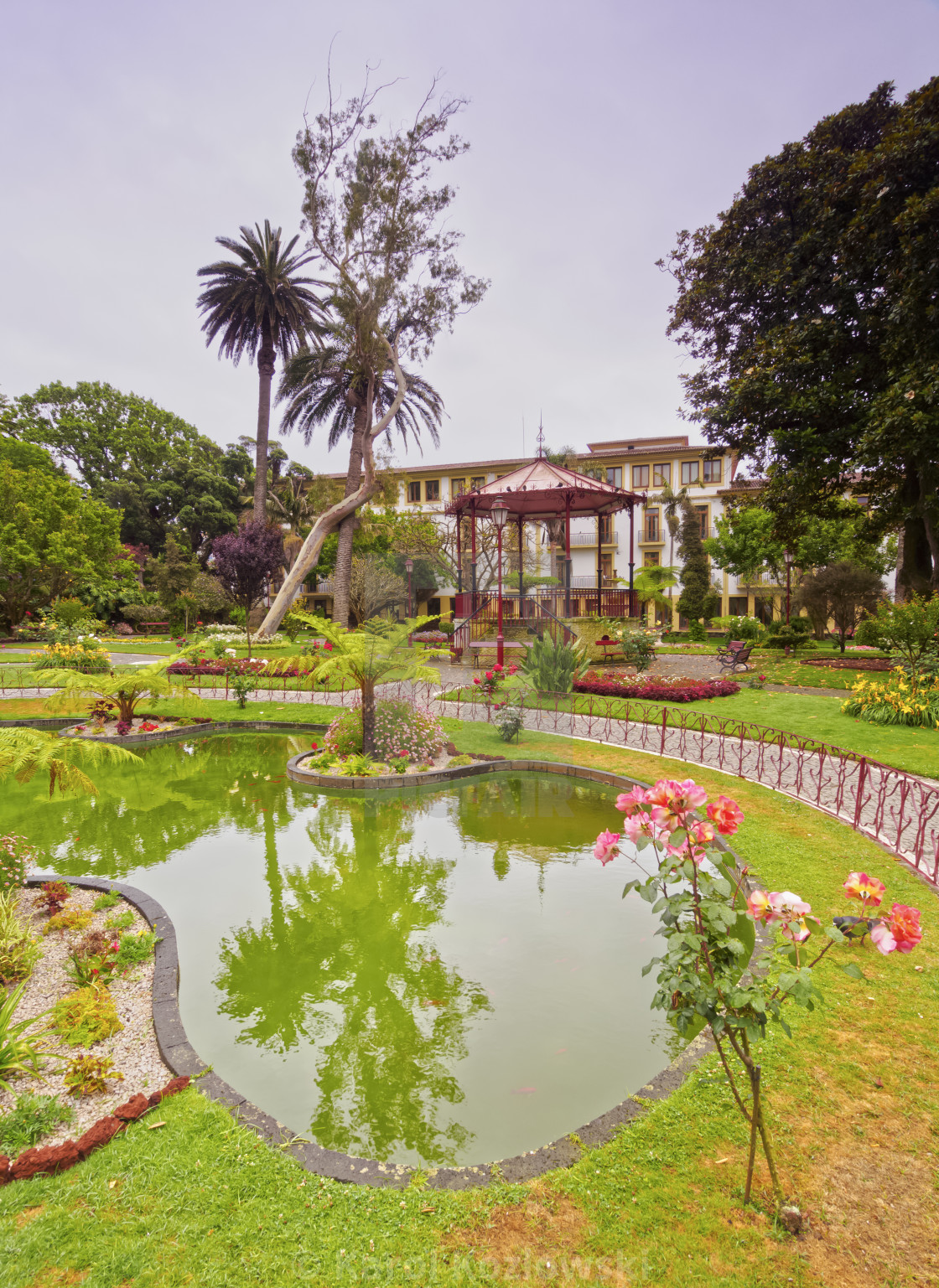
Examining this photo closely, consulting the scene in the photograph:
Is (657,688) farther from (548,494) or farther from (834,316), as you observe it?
(834,316)

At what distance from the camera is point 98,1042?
355 centimetres

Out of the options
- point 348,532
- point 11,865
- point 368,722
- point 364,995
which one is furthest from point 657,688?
point 348,532

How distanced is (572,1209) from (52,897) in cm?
464

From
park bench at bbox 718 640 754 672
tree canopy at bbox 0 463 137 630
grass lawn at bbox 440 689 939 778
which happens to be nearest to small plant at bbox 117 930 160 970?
grass lawn at bbox 440 689 939 778

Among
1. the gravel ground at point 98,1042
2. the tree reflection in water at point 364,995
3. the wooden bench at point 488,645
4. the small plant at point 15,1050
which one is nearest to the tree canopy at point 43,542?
the wooden bench at point 488,645

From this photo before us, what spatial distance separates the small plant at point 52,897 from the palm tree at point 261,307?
24350 mm

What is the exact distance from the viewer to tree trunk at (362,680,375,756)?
31.2 ft

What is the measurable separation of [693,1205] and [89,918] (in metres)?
4.61

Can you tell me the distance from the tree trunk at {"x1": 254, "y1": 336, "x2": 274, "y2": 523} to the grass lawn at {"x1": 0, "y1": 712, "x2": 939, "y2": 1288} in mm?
26945

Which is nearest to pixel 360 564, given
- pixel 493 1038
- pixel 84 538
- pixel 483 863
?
pixel 84 538

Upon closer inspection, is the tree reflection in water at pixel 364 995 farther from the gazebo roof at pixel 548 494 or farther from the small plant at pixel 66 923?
the gazebo roof at pixel 548 494

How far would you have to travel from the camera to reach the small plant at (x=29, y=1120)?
2.81 metres

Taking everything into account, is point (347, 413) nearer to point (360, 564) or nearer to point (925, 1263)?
point (360, 564)

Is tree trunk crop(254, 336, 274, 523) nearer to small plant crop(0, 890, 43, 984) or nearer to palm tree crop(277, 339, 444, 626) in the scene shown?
palm tree crop(277, 339, 444, 626)
